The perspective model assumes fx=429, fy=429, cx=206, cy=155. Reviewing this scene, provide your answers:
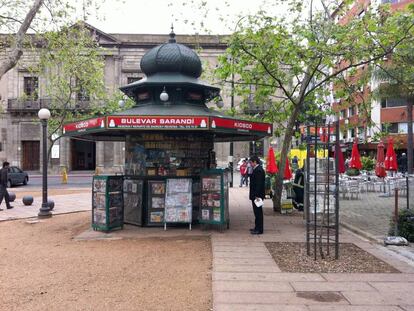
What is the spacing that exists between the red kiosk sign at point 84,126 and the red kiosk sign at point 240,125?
2585 millimetres

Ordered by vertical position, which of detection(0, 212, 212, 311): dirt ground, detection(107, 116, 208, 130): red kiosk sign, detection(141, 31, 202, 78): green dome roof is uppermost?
detection(141, 31, 202, 78): green dome roof

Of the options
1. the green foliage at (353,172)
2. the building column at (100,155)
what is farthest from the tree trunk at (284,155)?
the building column at (100,155)

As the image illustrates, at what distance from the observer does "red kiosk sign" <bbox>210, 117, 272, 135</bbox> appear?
980cm

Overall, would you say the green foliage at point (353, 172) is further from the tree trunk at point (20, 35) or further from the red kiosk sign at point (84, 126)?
the tree trunk at point (20, 35)

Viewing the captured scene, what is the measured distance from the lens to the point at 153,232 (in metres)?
10.3

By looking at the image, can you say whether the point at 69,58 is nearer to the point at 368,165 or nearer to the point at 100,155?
the point at 368,165

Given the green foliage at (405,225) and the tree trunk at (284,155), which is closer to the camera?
the green foliage at (405,225)

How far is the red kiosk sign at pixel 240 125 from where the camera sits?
9797mm

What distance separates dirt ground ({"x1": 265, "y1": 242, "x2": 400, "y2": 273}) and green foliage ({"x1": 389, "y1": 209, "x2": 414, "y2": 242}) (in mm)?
1390

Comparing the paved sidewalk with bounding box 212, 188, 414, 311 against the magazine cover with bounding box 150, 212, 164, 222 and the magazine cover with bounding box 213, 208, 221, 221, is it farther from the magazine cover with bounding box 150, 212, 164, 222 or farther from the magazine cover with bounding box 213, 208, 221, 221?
the magazine cover with bounding box 150, 212, 164, 222

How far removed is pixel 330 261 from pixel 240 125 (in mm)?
4268

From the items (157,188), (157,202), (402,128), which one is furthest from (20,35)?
(402,128)

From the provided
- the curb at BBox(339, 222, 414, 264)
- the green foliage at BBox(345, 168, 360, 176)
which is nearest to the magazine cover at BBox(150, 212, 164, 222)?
the curb at BBox(339, 222, 414, 264)

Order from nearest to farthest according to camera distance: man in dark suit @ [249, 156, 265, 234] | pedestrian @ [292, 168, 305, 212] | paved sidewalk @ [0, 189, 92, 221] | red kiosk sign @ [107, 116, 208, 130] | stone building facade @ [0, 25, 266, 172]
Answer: red kiosk sign @ [107, 116, 208, 130] < man in dark suit @ [249, 156, 265, 234] < pedestrian @ [292, 168, 305, 212] < paved sidewalk @ [0, 189, 92, 221] < stone building facade @ [0, 25, 266, 172]
